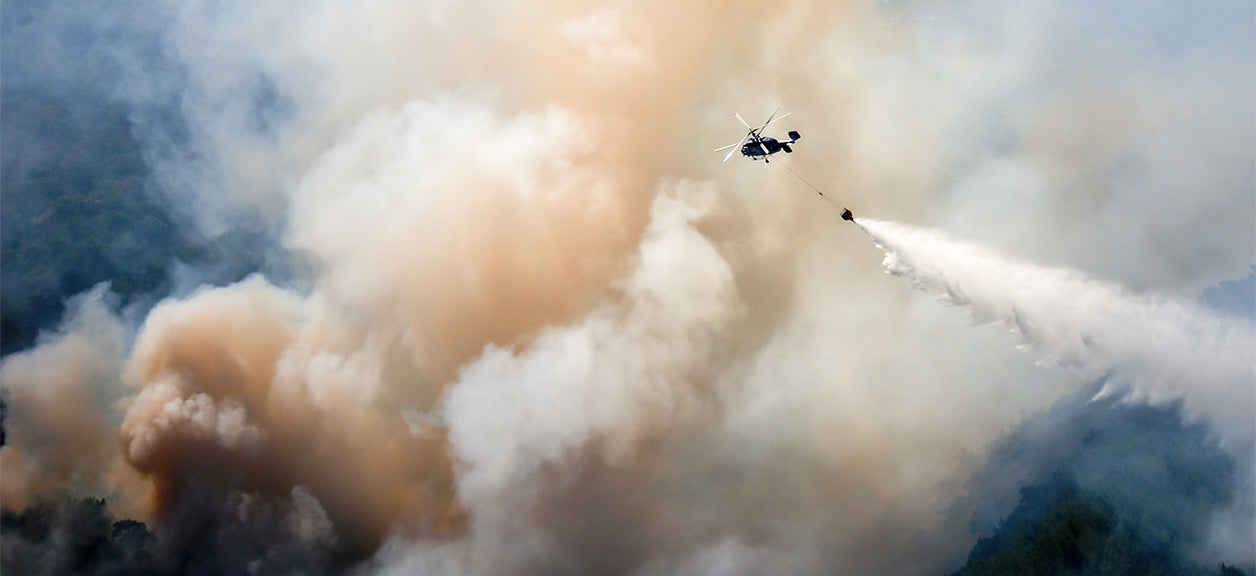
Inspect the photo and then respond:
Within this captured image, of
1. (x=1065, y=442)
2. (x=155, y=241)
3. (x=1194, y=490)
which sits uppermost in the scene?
(x=155, y=241)

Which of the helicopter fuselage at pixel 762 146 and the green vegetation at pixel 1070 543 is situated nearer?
the helicopter fuselage at pixel 762 146

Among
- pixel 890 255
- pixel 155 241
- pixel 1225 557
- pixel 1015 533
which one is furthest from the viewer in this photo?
pixel 155 241

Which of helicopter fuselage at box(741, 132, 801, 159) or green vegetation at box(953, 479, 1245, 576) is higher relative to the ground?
helicopter fuselage at box(741, 132, 801, 159)

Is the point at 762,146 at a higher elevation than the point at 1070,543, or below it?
higher

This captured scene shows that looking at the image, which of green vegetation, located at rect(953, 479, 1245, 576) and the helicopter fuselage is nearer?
the helicopter fuselage

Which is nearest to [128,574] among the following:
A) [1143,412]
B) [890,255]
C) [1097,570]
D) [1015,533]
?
[890,255]

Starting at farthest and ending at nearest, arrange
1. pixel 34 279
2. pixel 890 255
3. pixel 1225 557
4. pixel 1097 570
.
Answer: pixel 34 279 < pixel 1097 570 < pixel 1225 557 < pixel 890 255

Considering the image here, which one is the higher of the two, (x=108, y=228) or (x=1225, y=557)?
(x=108, y=228)

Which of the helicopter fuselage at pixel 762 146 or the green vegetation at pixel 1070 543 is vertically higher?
the helicopter fuselage at pixel 762 146

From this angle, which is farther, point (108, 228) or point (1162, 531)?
point (108, 228)

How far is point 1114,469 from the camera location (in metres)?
88.2

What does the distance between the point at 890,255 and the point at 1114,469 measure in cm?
4190

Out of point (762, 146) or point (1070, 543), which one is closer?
point (762, 146)

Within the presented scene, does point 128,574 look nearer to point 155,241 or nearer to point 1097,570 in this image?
point 155,241
